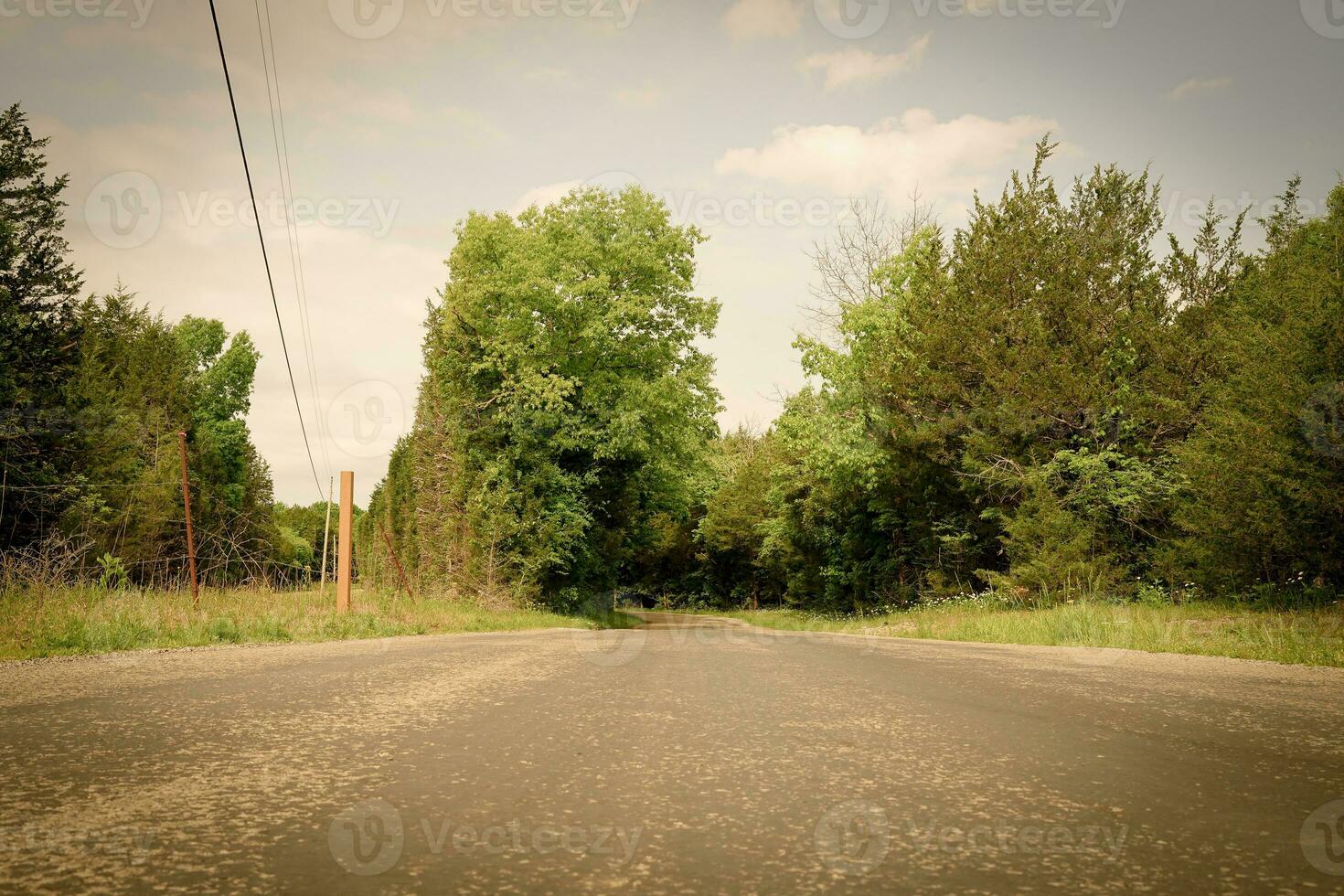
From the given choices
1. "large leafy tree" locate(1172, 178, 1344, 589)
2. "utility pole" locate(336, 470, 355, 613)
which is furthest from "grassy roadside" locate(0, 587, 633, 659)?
"large leafy tree" locate(1172, 178, 1344, 589)

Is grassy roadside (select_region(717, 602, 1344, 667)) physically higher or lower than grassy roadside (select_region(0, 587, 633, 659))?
lower

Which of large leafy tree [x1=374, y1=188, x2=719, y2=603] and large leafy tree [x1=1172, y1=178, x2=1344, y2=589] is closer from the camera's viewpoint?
large leafy tree [x1=1172, y1=178, x2=1344, y2=589]

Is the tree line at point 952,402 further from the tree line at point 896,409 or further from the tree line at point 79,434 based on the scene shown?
the tree line at point 79,434

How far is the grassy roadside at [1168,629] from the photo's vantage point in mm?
10898

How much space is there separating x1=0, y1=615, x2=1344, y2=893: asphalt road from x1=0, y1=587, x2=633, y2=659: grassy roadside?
2.60 metres

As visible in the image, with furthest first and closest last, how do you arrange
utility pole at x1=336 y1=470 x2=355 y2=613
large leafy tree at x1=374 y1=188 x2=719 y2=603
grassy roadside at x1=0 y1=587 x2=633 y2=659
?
large leafy tree at x1=374 y1=188 x2=719 y2=603 < utility pole at x1=336 y1=470 x2=355 y2=613 < grassy roadside at x1=0 y1=587 x2=633 y2=659

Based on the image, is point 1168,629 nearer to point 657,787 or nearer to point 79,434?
point 657,787

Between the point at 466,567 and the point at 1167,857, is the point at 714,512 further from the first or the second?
the point at 1167,857

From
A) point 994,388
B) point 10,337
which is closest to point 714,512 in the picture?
point 994,388

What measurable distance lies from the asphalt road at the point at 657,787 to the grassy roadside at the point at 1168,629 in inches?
193

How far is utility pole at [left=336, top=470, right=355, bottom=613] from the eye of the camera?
16.5 meters

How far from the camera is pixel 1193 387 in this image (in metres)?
23.1

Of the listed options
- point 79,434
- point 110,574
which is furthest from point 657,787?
point 79,434

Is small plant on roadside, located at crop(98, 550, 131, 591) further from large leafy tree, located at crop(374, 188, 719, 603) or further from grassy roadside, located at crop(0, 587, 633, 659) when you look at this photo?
large leafy tree, located at crop(374, 188, 719, 603)
